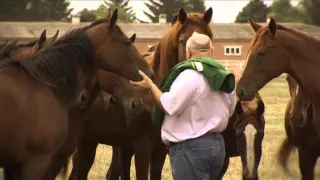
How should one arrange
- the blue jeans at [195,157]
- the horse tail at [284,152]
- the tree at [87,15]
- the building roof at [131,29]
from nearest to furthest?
the blue jeans at [195,157] → the horse tail at [284,152] → the building roof at [131,29] → the tree at [87,15]

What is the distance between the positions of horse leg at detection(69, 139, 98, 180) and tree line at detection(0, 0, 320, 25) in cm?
5848

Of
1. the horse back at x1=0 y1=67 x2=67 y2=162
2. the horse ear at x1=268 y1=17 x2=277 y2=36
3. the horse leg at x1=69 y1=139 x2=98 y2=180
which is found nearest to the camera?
the horse back at x1=0 y1=67 x2=67 y2=162

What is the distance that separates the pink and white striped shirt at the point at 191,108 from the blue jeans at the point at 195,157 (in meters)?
0.07

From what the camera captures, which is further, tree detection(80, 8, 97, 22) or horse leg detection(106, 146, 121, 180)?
tree detection(80, 8, 97, 22)

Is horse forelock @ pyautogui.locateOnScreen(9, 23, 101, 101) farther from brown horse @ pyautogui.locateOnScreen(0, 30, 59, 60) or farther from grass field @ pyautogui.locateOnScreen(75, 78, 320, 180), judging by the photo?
grass field @ pyautogui.locateOnScreen(75, 78, 320, 180)

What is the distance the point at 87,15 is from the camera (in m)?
76.4

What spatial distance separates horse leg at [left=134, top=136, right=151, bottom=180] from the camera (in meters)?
7.36

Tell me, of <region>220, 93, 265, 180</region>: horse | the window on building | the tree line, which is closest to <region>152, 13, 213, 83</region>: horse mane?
<region>220, 93, 265, 180</region>: horse

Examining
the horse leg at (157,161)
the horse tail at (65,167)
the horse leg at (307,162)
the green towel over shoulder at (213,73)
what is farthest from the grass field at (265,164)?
the green towel over shoulder at (213,73)

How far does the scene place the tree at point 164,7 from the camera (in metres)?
73.6

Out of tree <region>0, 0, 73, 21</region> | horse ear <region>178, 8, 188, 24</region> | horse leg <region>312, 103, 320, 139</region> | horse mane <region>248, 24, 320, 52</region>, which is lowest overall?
tree <region>0, 0, 73, 21</region>

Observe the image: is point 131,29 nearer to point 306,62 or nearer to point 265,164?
point 265,164

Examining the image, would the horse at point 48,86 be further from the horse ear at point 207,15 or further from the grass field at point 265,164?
the grass field at point 265,164

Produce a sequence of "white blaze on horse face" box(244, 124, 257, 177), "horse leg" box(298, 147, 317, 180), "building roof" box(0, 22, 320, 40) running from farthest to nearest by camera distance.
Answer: "building roof" box(0, 22, 320, 40), "horse leg" box(298, 147, 317, 180), "white blaze on horse face" box(244, 124, 257, 177)
